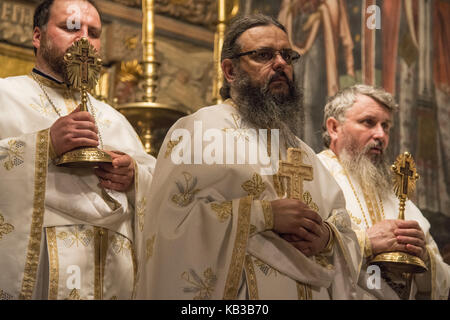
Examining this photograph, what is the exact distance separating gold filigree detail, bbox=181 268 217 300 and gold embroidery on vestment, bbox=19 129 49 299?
0.85 m

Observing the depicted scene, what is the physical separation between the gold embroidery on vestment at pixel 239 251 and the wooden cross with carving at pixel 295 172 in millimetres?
337

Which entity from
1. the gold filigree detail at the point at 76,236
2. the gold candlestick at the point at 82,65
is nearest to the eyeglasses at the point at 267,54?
the gold candlestick at the point at 82,65

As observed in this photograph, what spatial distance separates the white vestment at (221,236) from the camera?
407 centimetres

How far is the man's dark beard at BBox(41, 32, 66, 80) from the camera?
5094mm

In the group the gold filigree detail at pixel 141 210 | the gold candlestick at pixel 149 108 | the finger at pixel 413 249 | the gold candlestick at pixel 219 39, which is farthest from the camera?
the gold candlestick at pixel 219 39

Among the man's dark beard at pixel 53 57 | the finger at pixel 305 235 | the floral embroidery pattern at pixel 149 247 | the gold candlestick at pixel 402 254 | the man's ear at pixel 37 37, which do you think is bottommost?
the floral embroidery pattern at pixel 149 247

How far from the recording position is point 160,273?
13.4 feet

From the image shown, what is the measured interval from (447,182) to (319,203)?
367 centimetres

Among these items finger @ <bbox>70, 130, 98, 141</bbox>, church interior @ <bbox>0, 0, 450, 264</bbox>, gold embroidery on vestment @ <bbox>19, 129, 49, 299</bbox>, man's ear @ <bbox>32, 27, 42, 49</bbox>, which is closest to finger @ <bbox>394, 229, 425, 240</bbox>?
finger @ <bbox>70, 130, 98, 141</bbox>

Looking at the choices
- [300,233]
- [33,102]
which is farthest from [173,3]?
[300,233]

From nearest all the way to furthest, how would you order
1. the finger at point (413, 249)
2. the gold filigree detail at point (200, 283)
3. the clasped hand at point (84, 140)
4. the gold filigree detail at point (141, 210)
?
the gold filigree detail at point (200, 283) < the clasped hand at point (84, 140) < the gold filigree detail at point (141, 210) < the finger at point (413, 249)

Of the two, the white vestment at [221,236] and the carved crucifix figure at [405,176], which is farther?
the carved crucifix figure at [405,176]

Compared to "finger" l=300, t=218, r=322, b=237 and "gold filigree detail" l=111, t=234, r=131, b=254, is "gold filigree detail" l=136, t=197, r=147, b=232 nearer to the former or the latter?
"gold filigree detail" l=111, t=234, r=131, b=254

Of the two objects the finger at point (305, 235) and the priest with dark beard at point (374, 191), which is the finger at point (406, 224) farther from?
the finger at point (305, 235)
